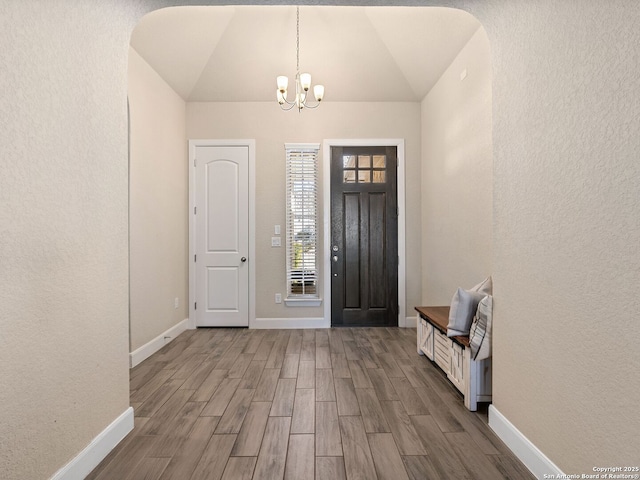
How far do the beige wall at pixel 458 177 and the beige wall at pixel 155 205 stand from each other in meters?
3.05

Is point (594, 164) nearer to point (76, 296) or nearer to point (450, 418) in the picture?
point (450, 418)

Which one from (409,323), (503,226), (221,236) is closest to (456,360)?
(503,226)

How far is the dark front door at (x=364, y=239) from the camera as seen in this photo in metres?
4.88

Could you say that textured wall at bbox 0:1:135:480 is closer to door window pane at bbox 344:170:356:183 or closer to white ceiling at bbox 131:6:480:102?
white ceiling at bbox 131:6:480:102

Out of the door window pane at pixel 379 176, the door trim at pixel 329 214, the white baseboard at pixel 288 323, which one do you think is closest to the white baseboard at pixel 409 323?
the door trim at pixel 329 214

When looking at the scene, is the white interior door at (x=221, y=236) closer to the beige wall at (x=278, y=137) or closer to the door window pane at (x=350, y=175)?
the beige wall at (x=278, y=137)

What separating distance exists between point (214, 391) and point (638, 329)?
2612 mm

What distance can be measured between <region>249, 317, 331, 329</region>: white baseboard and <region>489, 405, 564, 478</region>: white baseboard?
2.77 metres

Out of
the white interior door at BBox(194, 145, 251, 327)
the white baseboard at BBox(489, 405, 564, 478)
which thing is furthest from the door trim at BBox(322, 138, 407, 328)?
the white baseboard at BBox(489, 405, 564, 478)

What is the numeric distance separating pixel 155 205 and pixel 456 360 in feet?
10.6

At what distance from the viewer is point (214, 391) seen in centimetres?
288

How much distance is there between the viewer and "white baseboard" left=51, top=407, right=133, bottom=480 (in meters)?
1.74

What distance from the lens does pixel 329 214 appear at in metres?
4.85

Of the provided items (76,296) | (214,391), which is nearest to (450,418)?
(214,391)
